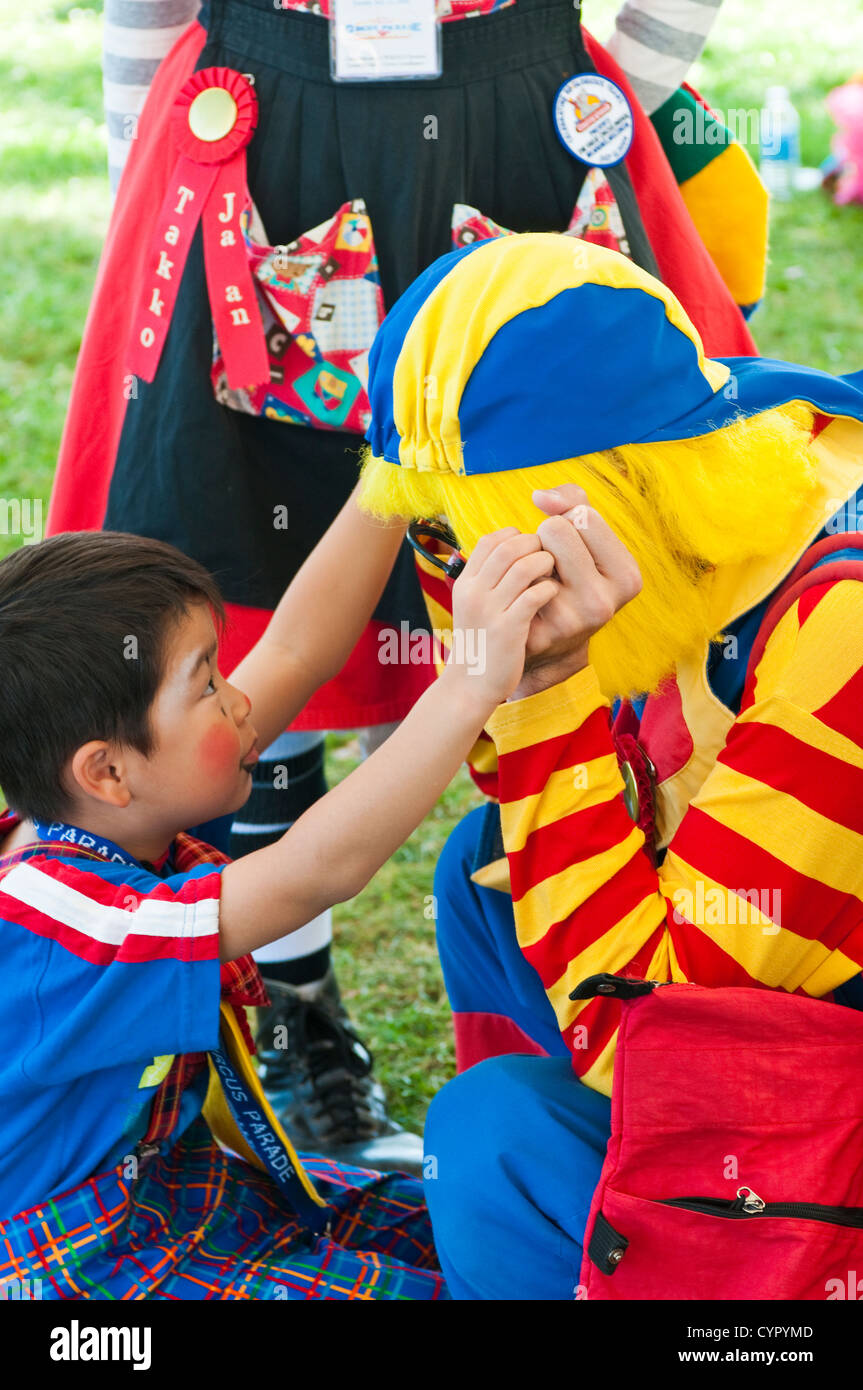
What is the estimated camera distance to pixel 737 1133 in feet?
4.11

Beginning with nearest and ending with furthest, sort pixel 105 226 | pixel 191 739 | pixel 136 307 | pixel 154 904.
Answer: pixel 154 904 < pixel 191 739 < pixel 136 307 < pixel 105 226

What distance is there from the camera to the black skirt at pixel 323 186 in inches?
69.5

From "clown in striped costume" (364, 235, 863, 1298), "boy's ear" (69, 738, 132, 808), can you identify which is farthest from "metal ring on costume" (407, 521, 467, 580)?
"boy's ear" (69, 738, 132, 808)

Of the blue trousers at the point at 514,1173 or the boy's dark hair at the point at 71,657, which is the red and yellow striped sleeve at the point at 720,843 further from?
the boy's dark hair at the point at 71,657

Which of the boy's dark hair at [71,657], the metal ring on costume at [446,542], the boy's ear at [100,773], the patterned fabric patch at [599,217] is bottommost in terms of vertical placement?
the boy's ear at [100,773]

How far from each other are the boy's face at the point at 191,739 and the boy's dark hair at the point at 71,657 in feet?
0.05

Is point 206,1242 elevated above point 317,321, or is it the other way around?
point 317,321

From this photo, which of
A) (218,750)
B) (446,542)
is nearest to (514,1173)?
(218,750)

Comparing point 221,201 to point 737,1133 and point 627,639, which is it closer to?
point 627,639

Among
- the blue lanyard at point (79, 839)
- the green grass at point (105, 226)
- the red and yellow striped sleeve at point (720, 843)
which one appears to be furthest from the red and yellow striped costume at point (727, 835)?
the green grass at point (105, 226)

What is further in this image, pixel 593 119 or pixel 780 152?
pixel 780 152

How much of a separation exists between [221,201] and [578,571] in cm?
82

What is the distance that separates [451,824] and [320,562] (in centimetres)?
128

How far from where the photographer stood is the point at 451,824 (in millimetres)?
2955
